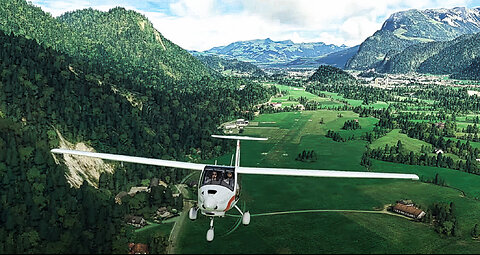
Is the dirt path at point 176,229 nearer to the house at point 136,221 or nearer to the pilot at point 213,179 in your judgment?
the house at point 136,221

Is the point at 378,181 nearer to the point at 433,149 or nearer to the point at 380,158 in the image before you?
the point at 380,158

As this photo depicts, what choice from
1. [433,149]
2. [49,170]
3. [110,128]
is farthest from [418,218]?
[110,128]

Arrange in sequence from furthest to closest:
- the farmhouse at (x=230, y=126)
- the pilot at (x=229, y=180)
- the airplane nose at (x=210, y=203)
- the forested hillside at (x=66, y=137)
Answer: the farmhouse at (x=230, y=126)
the forested hillside at (x=66, y=137)
the pilot at (x=229, y=180)
the airplane nose at (x=210, y=203)

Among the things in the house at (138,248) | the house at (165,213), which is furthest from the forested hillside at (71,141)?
the house at (138,248)

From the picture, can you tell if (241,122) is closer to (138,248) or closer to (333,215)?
(333,215)

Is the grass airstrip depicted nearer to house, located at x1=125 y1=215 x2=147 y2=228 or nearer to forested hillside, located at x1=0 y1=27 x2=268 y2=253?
house, located at x1=125 y1=215 x2=147 y2=228

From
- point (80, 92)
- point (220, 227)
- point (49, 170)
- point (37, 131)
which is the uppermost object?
point (80, 92)

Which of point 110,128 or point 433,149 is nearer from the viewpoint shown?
point 110,128
